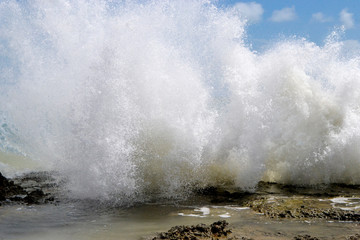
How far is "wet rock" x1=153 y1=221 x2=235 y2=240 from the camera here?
4402 mm

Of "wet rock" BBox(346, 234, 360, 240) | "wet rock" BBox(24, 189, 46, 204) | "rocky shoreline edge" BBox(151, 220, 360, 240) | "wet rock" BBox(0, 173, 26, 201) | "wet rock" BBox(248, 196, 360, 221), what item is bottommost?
"wet rock" BBox(346, 234, 360, 240)

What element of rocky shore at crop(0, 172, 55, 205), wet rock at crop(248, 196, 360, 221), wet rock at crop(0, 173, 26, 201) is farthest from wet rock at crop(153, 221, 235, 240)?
wet rock at crop(0, 173, 26, 201)

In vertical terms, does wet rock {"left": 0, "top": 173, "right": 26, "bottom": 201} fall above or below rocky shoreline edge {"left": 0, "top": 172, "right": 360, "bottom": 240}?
above

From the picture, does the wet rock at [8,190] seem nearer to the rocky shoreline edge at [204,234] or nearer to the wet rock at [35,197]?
the wet rock at [35,197]

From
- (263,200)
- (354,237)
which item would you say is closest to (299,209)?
(263,200)

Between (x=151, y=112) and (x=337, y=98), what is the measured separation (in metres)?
5.22

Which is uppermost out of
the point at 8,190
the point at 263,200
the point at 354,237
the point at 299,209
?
the point at 8,190

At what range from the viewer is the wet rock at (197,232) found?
14.4 feet

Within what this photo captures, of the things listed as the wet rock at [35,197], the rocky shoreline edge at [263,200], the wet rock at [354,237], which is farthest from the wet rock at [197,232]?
the wet rock at [35,197]

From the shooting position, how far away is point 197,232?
14.8 feet

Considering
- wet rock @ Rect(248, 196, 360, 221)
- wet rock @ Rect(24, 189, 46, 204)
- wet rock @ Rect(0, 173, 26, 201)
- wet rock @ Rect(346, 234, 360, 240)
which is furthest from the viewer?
wet rock @ Rect(0, 173, 26, 201)

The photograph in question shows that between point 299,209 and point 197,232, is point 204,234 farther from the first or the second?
point 299,209

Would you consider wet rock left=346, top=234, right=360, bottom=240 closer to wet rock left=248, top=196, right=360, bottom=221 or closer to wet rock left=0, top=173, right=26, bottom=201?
wet rock left=248, top=196, right=360, bottom=221

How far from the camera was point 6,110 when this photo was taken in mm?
15172
